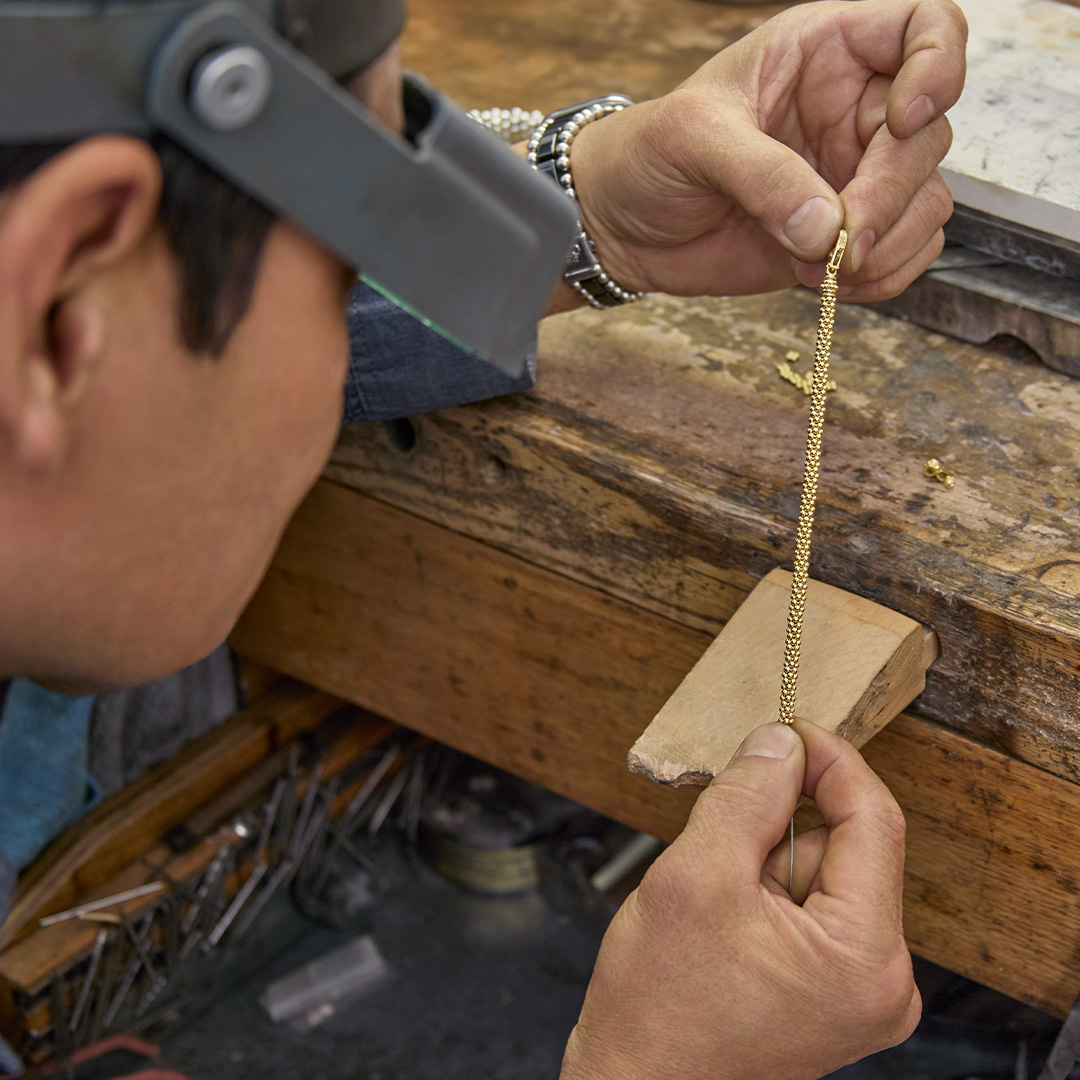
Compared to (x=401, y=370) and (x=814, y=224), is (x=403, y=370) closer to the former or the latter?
(x=401, y=370)

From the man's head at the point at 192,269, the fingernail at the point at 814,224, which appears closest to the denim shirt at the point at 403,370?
the fingernail at the point at 814,224

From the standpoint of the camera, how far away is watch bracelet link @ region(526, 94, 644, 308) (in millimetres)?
888

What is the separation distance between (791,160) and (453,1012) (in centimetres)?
90

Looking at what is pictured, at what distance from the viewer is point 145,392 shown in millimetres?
415

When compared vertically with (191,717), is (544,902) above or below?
below

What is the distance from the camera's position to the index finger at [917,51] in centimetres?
69

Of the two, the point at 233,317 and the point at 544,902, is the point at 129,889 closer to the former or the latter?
the point at 544,902

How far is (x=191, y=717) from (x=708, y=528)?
71 cm

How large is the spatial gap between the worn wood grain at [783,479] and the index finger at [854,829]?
0.41ft

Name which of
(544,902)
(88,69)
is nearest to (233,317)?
(88,69)

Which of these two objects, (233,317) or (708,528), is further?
(708,528)

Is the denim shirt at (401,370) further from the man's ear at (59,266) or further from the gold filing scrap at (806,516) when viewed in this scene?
the man's ear at (59,266)

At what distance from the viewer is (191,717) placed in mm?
1223

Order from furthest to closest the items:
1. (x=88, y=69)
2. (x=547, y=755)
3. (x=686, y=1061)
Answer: (x=547, y=755)
(x=686, y=1061)
(x=88, y=69)
